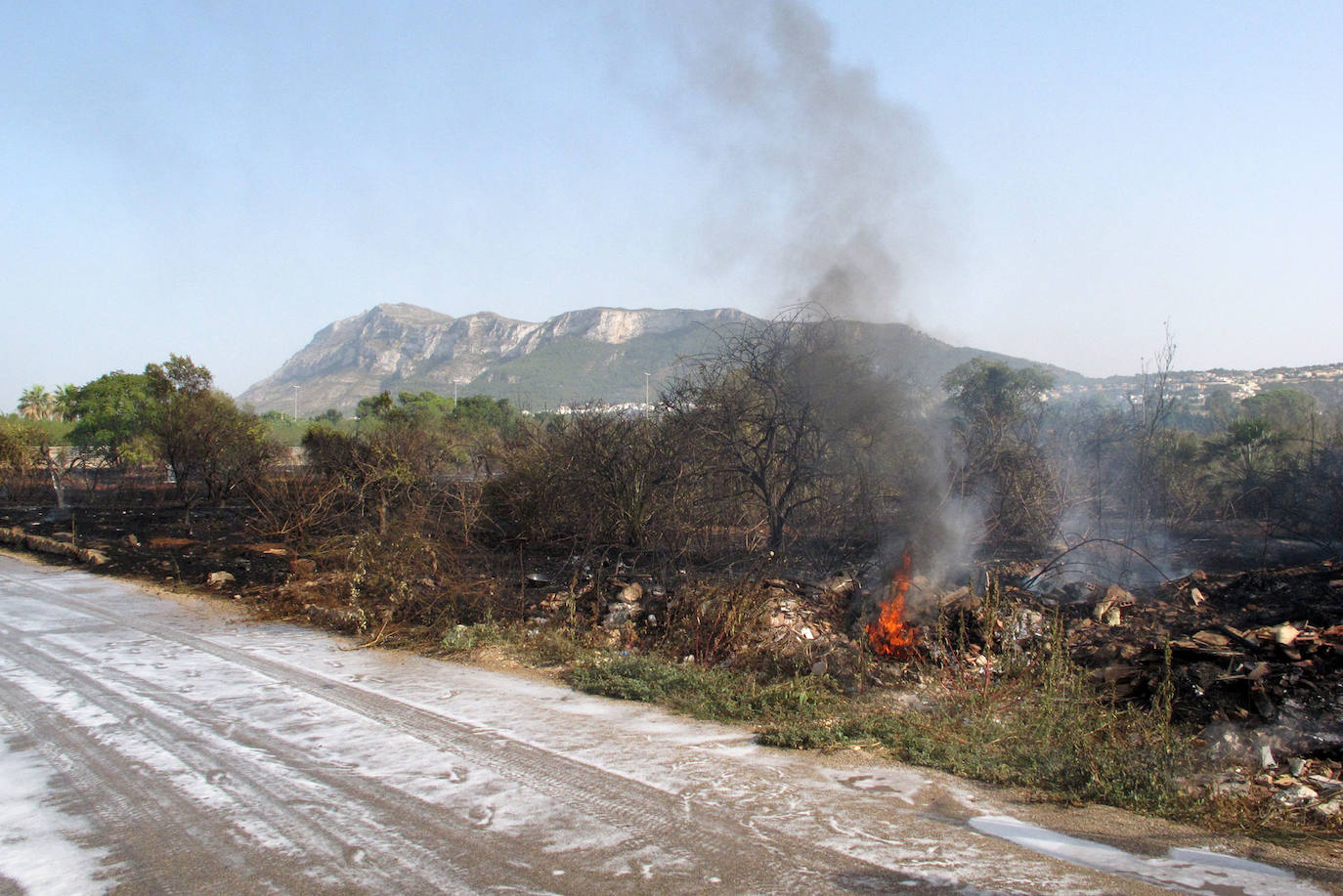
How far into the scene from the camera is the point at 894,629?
786cm

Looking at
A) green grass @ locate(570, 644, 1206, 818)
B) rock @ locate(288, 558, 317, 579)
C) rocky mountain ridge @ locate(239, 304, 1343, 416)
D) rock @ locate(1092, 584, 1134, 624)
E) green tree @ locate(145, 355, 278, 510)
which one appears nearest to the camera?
green grass @ locate(570, 644, 1206, 818)

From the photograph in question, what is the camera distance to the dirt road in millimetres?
3570

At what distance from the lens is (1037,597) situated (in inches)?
345

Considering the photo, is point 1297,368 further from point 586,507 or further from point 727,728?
point 727,728

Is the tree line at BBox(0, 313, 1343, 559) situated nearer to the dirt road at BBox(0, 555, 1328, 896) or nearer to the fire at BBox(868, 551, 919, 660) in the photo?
the fire at BBox(868, 551, 919, 660)

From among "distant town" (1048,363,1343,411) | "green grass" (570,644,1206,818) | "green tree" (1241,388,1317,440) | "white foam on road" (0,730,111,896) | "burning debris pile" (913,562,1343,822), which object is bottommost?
"white foam on road" (0,730,111,896)

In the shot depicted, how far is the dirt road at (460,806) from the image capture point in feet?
11.7

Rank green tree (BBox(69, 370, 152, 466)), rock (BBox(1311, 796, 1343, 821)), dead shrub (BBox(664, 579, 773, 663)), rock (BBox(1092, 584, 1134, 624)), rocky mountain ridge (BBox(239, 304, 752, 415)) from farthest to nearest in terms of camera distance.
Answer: rocky mountain ridge (BBox(239, 304, 752, 415)) → green tree (BBox(69, 370, 152, 466)) → rock (BBox(1092, 584, 1134, 624)) → dead shrub (BBox(664, 579, 773, 663)) → rock (BBox(1311, 796, 1343, 821))

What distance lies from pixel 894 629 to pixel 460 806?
4854 mm

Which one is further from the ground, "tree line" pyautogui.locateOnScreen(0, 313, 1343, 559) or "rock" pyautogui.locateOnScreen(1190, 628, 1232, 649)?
"tree line" pyautogui.locateOnScreen(0, 313, 1343, 559)

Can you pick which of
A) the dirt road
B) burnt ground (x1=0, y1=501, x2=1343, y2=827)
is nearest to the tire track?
the dirt road

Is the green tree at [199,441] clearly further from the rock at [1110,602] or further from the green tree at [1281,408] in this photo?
the green tree at [1281,408]

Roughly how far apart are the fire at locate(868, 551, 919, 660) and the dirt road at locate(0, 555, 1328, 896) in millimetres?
2691

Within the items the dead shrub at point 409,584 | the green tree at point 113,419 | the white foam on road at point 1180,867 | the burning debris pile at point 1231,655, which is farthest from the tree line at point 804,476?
the green tree at point 113,419
